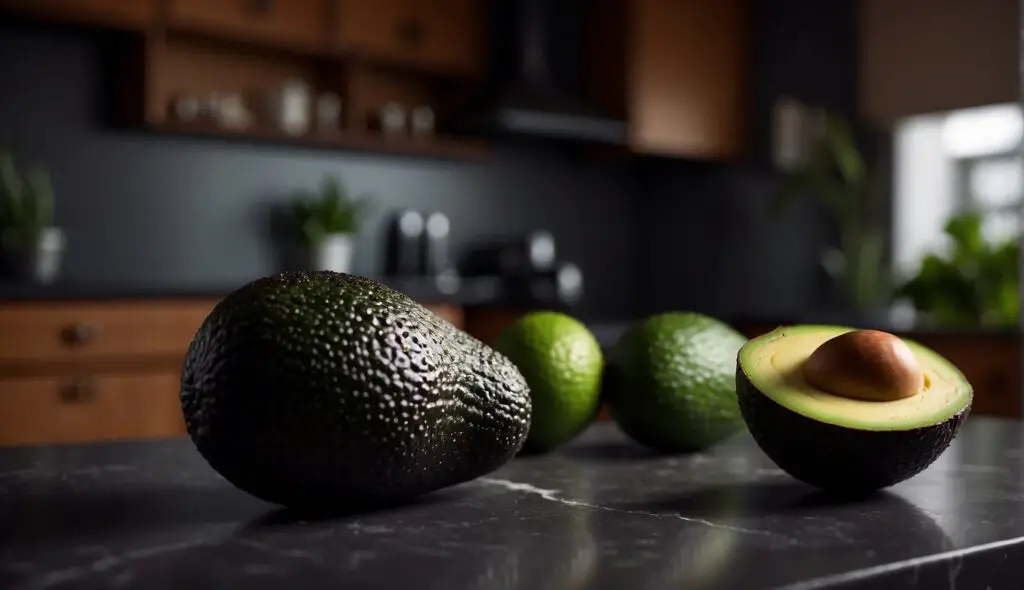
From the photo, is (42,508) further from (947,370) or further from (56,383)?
(56,383)

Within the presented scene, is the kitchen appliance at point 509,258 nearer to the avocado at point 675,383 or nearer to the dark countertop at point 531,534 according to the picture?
the avocado at point 675,383

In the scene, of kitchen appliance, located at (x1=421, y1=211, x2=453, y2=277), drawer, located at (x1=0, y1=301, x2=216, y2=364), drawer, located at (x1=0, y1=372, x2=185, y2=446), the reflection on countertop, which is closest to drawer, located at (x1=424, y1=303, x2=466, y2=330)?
the reflection on countertop

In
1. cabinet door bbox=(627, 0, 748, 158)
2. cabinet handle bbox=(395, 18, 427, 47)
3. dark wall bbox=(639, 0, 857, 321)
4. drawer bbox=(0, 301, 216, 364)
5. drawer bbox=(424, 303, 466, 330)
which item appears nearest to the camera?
drawer bbox=(0, 301, 216, 364)

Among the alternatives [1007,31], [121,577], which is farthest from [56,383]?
[1007,31]

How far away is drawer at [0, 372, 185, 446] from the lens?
2660 millimetres

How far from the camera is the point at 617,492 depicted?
2.16 feet

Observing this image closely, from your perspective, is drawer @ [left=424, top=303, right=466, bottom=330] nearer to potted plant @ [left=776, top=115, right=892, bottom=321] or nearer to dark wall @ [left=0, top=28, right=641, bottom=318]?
dark wall @ [left=0, top=28, right=641, bottom=318]

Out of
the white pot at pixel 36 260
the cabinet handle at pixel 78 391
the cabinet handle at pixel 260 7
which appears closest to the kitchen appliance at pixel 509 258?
the cabinet handle at pixel 260 7

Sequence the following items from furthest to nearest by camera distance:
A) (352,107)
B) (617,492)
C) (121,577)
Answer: (352,107), (617,492), (121,577)

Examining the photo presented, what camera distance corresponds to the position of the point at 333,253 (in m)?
3.60

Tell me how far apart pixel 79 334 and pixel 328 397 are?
2.43m

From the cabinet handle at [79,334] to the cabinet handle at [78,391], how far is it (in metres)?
0.10

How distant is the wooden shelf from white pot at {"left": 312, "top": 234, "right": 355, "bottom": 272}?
13.0 inches

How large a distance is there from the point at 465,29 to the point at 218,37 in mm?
955
